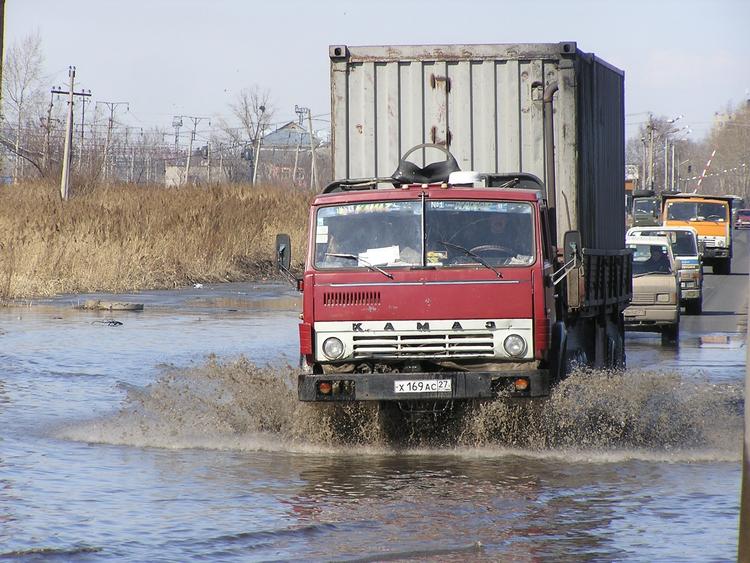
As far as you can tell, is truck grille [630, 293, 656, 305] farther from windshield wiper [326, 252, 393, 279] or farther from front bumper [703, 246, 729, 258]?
front bumper [703, 246, 729, 258]

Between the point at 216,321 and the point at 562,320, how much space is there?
12.7 metres

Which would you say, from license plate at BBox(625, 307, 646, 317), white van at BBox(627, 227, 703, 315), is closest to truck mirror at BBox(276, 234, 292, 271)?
license plate at BBox(625, 307, 646, 317)

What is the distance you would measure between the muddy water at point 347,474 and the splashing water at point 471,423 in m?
0.02

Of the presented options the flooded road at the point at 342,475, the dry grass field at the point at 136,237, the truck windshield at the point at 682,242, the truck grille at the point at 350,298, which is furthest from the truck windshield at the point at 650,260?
the dry grass field at the point at 136,237

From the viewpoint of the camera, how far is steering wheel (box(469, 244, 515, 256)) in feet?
34.0

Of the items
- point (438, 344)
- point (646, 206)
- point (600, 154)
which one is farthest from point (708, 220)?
point (438, 344)

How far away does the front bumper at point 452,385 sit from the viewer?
9945 millimetres

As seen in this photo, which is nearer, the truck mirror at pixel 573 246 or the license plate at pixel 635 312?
the truck mirror at pixel 573 246

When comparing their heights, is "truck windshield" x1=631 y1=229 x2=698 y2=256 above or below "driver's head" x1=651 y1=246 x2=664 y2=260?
above

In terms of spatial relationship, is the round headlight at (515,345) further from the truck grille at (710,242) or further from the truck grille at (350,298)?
the truck grille at (710,242)

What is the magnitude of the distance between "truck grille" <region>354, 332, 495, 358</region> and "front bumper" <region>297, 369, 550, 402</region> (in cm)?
20

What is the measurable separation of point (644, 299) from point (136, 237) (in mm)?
15601

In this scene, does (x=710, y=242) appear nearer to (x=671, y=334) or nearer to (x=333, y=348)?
(x=671, y=334)

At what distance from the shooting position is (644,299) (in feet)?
68.2
